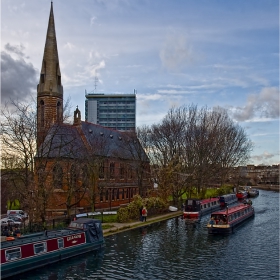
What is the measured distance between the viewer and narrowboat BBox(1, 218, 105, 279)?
70.3 feet

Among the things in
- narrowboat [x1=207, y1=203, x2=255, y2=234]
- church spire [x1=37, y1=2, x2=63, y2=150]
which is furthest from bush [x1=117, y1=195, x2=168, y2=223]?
church spire [x1=37, y1=2, x2=63, y2=150]

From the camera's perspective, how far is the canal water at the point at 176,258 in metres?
22.2

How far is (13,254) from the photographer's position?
21.6 metres

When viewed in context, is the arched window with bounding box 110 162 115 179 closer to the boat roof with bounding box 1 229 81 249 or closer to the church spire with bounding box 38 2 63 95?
the church spire with bounding box 38 2 63 95

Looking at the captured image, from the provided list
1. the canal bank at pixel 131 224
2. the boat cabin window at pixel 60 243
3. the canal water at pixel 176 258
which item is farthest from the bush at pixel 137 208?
the boat cabin window at pixel 60 243

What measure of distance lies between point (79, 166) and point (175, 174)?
60.5 ft

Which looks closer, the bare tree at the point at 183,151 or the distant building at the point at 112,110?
the bare tree at the point at 183,151

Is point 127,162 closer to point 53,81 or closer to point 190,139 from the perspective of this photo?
point 190,139

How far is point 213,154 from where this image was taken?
6500 cm

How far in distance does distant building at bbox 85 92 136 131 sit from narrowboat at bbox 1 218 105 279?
143309 millimetres

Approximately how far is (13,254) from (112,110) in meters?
155

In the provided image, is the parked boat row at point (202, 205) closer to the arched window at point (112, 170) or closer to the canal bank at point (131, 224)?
the canal bank at point (131, 224)

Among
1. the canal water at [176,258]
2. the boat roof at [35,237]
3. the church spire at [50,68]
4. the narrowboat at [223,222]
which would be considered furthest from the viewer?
the church spire at [50,68]

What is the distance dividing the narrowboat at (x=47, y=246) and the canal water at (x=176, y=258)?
0.58 m
